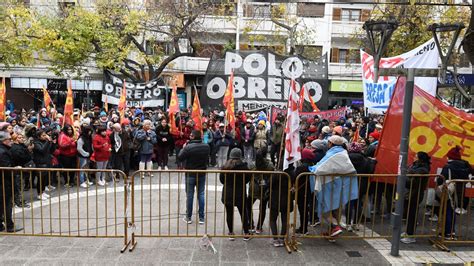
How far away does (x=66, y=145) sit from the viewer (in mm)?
9031

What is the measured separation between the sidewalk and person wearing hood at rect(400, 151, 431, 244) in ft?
2.53

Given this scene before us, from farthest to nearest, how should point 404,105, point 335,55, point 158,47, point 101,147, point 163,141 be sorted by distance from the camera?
point 335,55
point 158,47
point 163,141
point 101,147
point 404,105

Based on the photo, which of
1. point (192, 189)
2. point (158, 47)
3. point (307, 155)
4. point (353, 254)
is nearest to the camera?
point (353, 254)

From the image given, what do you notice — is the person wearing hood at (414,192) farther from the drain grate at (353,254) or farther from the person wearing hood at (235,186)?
the person wearing hood at (235,186)

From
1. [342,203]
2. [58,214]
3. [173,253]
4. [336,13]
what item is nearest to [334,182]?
[342,203]

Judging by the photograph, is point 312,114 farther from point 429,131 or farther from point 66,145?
point 66,145

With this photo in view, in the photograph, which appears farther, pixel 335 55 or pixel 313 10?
pixel 335 55

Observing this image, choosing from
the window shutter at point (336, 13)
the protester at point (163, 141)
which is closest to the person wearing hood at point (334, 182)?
the protester at point (163, 141)

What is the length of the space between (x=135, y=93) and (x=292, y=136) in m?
11.8

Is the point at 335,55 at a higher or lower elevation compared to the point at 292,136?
higher

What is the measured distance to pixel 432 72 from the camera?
18.0ft

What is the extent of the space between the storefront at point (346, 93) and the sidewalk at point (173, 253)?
86.5 ft

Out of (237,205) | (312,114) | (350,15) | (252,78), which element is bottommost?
(237,205)

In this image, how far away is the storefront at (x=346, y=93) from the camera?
31.1 metres
